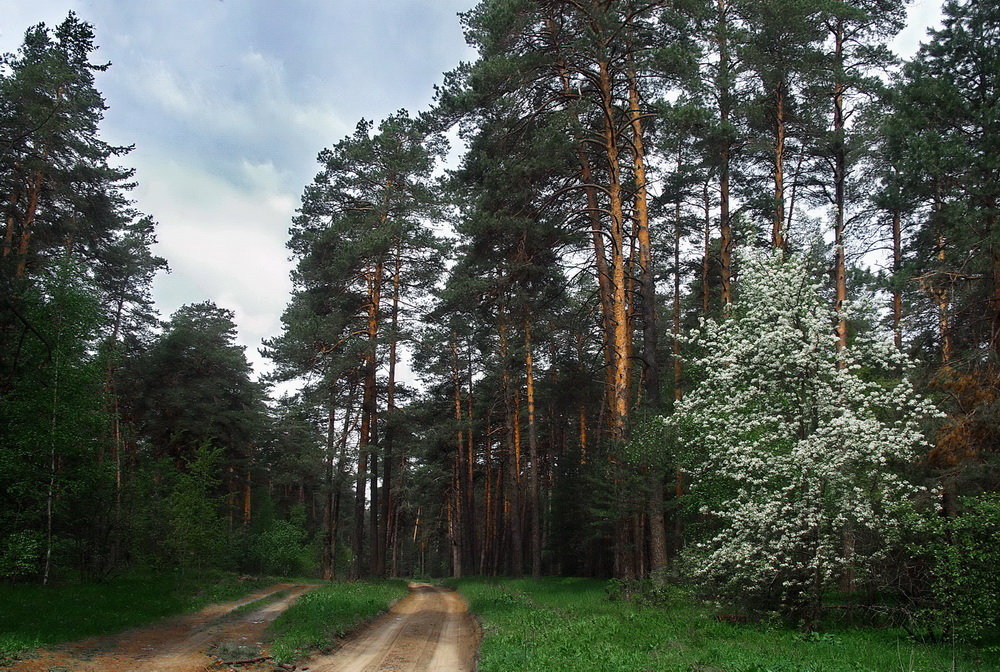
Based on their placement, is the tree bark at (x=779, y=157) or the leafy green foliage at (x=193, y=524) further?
the leafy green foliage at (x=193, y=524)

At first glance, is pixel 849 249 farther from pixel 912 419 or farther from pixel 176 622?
pixel 176 622

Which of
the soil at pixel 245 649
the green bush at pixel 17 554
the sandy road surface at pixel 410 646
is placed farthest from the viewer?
the green bush at pixel 17 554

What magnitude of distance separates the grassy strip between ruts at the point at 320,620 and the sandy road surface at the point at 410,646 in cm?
31

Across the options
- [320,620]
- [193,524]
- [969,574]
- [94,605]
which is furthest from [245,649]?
[969,574]

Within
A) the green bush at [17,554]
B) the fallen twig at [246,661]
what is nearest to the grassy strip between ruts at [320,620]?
the fallen twig at [246,661]

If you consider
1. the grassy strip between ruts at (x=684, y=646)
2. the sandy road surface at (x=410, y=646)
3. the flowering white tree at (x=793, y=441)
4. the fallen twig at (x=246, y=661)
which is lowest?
the sandy road surface at (x=410, y=646)

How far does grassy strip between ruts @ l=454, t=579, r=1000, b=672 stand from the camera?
7617mm

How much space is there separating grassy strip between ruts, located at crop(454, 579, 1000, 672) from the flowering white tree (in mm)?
1007

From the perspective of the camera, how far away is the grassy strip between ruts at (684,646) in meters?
7.62

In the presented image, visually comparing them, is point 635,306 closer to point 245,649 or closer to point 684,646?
point 684,646

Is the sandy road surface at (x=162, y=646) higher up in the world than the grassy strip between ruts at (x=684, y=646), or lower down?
lower down

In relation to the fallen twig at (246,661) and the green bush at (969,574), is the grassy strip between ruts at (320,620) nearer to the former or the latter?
the fallen twig at (246,661)

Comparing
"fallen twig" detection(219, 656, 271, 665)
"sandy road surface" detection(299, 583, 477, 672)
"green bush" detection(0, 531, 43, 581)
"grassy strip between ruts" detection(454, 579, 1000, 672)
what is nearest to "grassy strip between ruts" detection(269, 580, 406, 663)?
"fallen twig" detection(219, 656, 271, 665)

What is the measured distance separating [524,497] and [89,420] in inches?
1000
